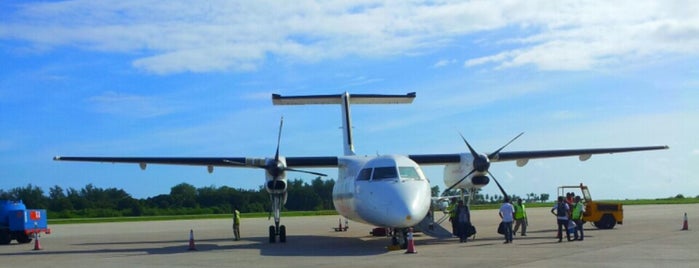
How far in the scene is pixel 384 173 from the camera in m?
19.1

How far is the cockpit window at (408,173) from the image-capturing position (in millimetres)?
19016

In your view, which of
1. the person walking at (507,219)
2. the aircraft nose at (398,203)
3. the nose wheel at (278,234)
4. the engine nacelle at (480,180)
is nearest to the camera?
the aircraft nose at (398,203)

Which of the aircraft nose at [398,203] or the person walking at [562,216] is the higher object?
the aircraft nose at [398,203]

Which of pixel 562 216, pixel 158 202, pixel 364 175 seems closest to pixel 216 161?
pixel 364 175

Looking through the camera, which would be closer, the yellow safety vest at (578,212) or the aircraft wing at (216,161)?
the yellow safety vest at (578,212)

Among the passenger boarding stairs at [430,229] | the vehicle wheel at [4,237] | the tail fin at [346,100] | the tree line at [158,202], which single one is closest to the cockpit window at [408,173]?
the passenger boarding stairs at [430,229]

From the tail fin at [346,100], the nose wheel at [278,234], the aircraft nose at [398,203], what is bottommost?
the nose wheel at [278,234]

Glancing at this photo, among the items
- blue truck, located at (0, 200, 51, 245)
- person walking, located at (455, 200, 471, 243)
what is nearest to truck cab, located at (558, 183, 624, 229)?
person walking, located at (455, 200, 471, 243)

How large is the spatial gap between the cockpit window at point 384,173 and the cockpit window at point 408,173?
0.59 ft

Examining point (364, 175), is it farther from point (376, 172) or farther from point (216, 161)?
point (216, 161)

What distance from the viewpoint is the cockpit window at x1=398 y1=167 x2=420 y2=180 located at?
19.0m

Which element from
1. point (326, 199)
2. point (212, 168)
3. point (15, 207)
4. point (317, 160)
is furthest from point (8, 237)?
point (326, 199)

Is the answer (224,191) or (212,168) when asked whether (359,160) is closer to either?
(212,168)

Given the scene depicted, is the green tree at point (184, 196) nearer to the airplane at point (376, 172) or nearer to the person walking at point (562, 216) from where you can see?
the airplane at point (376, 172)
